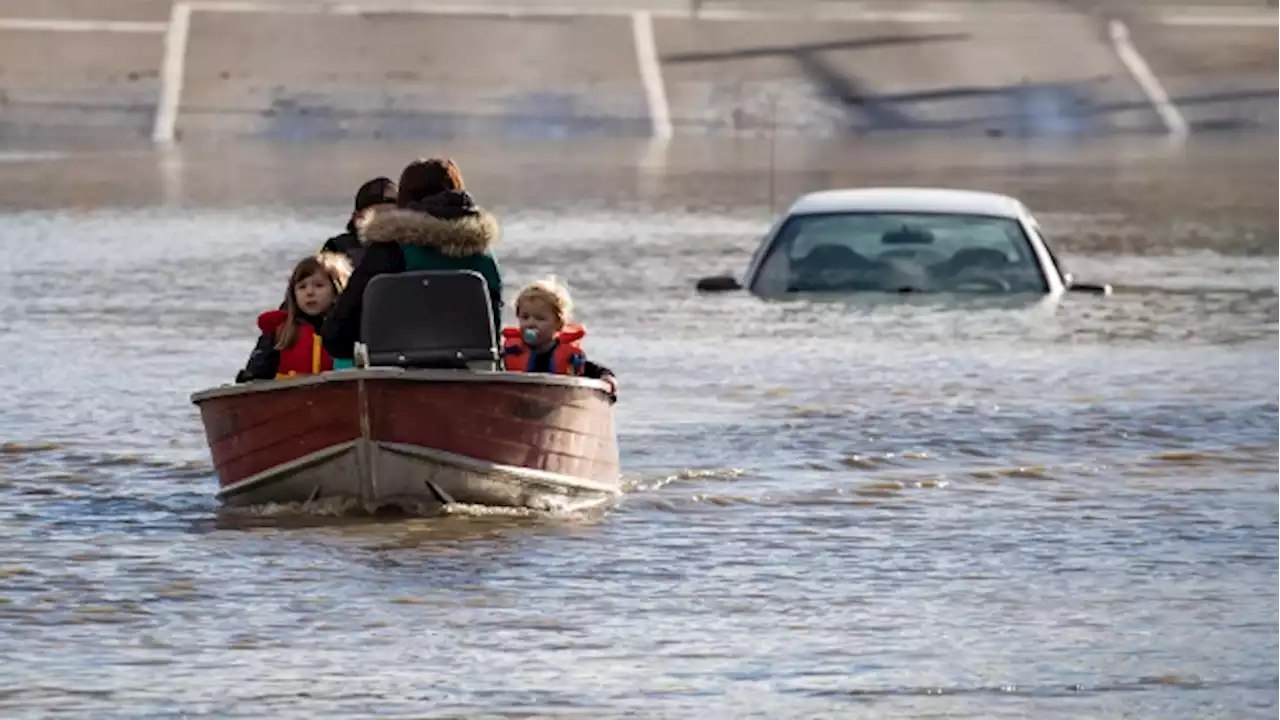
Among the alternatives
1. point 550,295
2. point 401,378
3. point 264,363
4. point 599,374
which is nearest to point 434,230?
point 550,295

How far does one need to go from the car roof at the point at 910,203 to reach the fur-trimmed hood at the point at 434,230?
8.76 meters

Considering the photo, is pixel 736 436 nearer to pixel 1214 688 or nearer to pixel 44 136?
pixel 1214 688

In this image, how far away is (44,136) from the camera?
2297 inches

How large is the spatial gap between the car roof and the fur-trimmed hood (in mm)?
8763

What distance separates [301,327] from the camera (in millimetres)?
15484

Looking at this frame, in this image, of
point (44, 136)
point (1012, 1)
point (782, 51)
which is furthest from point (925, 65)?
point (44, 136)

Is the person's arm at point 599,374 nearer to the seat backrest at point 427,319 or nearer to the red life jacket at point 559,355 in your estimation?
the red life jacket at point 559,355

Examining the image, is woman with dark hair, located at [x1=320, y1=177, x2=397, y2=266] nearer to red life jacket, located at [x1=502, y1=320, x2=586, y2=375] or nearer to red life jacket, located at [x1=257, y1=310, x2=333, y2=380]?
red life jacket, located at [x1=257, y1=310, x2=333, y2=380]

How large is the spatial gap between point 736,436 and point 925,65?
45.8 metres

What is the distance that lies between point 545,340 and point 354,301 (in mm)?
901

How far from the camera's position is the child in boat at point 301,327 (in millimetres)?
15344

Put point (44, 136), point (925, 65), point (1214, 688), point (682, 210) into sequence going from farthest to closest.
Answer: point (925, 65) < point (44, 136) < point (682, 210) < point (1214, 688)

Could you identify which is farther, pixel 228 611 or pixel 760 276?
pixel 760 276

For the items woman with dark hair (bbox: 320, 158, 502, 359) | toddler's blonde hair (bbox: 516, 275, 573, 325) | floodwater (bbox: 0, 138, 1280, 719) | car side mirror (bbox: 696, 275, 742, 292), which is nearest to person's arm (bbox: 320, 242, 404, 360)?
woman with dark hair (bbox: 320, 158, 502, 359)
